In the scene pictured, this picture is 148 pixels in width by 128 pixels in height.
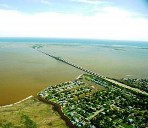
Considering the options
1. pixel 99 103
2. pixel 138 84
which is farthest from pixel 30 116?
pixel 138 84

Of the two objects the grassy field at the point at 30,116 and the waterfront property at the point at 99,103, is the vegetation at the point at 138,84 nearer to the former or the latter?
the waterfront property at the point at 99,103

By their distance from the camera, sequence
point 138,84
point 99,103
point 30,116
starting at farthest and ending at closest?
point 138,84, point 99,103, point 30,116

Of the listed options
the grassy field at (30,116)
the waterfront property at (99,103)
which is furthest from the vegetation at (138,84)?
the grassy field at (30,116)

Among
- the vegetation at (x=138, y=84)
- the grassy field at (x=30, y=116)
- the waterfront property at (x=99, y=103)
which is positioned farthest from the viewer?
the vegetation at (x=138, y=84)

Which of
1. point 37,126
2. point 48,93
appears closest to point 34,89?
point 48,93

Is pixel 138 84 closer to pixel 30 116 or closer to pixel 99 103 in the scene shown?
pixel 99 103

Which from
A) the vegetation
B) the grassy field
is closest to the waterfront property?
the grassy field

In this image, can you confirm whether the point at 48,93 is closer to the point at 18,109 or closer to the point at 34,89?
the point at 34,89
